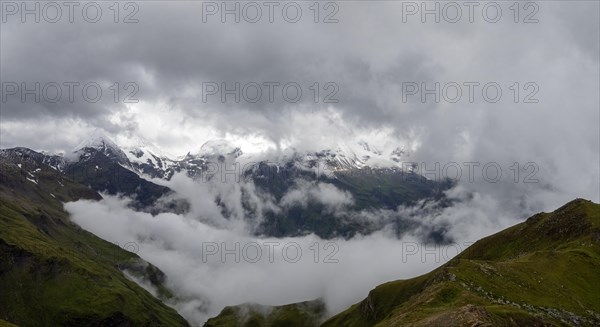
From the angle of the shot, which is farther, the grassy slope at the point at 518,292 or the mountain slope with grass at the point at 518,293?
the grassy slope at the point at 518,292

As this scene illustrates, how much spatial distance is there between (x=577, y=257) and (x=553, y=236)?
46.2m

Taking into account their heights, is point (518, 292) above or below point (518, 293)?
above

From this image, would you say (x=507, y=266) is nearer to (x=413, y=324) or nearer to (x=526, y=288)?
(x=526, y=288)

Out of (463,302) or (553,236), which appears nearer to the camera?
(463,302)

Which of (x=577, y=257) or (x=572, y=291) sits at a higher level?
(x=577, y=257)

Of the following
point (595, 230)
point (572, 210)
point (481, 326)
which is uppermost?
point (572, 210)

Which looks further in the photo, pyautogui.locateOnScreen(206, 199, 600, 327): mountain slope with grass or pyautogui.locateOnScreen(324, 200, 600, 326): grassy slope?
pyautogui.locateOnScreen(324, 200, 600, 326): grassy slope

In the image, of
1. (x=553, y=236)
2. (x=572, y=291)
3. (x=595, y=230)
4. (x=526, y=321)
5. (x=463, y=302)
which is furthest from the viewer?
(x=553, y=236)

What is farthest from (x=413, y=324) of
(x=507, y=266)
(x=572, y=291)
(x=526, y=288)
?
(x=572, y=291)

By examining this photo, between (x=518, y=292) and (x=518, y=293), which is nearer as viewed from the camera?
(x=518, y=293)

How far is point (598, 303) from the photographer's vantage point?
118m

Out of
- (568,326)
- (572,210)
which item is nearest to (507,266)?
(568,326)

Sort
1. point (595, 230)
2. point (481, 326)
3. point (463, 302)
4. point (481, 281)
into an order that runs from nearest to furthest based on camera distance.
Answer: point (481, 326), point (463, 302), point (481, 281), point (595, 230)

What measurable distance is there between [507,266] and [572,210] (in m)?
89.5
